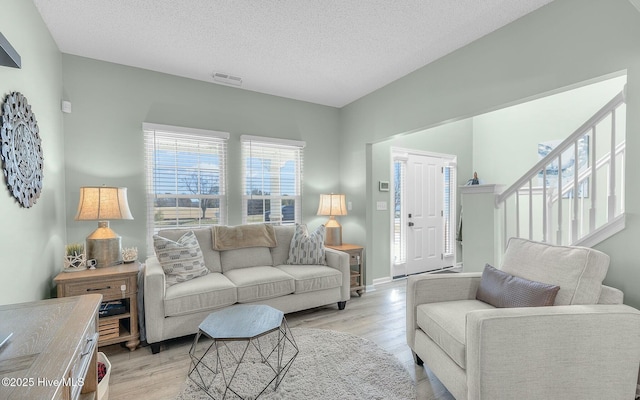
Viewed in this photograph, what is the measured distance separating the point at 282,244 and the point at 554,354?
2672 millimetres

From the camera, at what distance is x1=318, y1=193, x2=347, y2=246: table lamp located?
3.94 m

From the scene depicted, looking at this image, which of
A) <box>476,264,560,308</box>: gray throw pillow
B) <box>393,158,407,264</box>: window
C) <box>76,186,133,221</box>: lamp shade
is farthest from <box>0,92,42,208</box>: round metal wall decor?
<box>393,158,407,264</box>: window

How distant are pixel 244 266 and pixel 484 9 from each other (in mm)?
3194

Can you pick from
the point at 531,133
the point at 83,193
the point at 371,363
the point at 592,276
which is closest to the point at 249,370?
the point at 371,363

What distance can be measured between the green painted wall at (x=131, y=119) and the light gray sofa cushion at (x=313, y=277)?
3.50ft

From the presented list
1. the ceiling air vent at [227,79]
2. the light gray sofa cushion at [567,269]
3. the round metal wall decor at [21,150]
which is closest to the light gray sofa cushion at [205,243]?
the round metal wall decor at [21,150]

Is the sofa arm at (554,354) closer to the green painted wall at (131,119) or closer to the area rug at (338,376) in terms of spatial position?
the area rug at (338,376)

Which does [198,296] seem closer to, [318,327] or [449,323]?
[318,327]

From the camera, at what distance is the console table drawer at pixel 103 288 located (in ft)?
7.49

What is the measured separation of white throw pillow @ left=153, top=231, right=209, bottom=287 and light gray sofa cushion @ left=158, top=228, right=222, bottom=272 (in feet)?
0.69

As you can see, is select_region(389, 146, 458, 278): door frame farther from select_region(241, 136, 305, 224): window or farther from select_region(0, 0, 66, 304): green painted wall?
select_region(0, 0, 66, 304): green painted wall

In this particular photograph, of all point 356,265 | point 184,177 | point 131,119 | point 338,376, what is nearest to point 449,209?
point 356,265

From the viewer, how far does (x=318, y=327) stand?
2867 millimetres

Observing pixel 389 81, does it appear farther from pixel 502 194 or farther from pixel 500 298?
pixel 500 298
